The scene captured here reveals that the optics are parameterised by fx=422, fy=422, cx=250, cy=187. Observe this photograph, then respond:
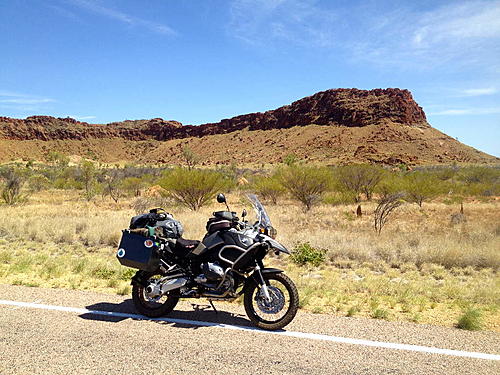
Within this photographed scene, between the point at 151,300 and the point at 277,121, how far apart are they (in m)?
127

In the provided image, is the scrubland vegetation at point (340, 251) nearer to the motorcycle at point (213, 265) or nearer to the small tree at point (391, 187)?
the small tree at point (391, 187)

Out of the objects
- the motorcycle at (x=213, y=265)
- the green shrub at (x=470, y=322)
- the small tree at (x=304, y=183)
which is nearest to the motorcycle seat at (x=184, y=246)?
the motorcycle at (x=213, y=265)

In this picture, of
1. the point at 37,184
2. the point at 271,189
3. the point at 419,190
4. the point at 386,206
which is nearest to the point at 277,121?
the point at 37,184

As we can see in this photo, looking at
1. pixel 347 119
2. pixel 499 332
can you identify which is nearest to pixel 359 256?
pixel 499 332

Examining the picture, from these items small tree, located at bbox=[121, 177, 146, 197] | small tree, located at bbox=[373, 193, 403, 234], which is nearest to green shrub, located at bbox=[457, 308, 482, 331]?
small tree, located at bbox=[373, 193, 403, 234]

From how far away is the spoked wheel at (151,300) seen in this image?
582 centimetres

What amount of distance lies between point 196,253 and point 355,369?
8.16 feet

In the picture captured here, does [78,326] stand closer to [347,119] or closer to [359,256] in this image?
[359,256]

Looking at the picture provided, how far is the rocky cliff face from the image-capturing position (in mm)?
112438

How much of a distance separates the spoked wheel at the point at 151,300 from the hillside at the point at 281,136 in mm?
80631

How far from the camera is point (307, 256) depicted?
36.4 feet

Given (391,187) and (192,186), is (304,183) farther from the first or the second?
(192,186)

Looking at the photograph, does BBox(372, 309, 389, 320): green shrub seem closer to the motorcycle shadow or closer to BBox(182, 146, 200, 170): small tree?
the motorcycle shadow

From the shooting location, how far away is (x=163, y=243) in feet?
19.6
